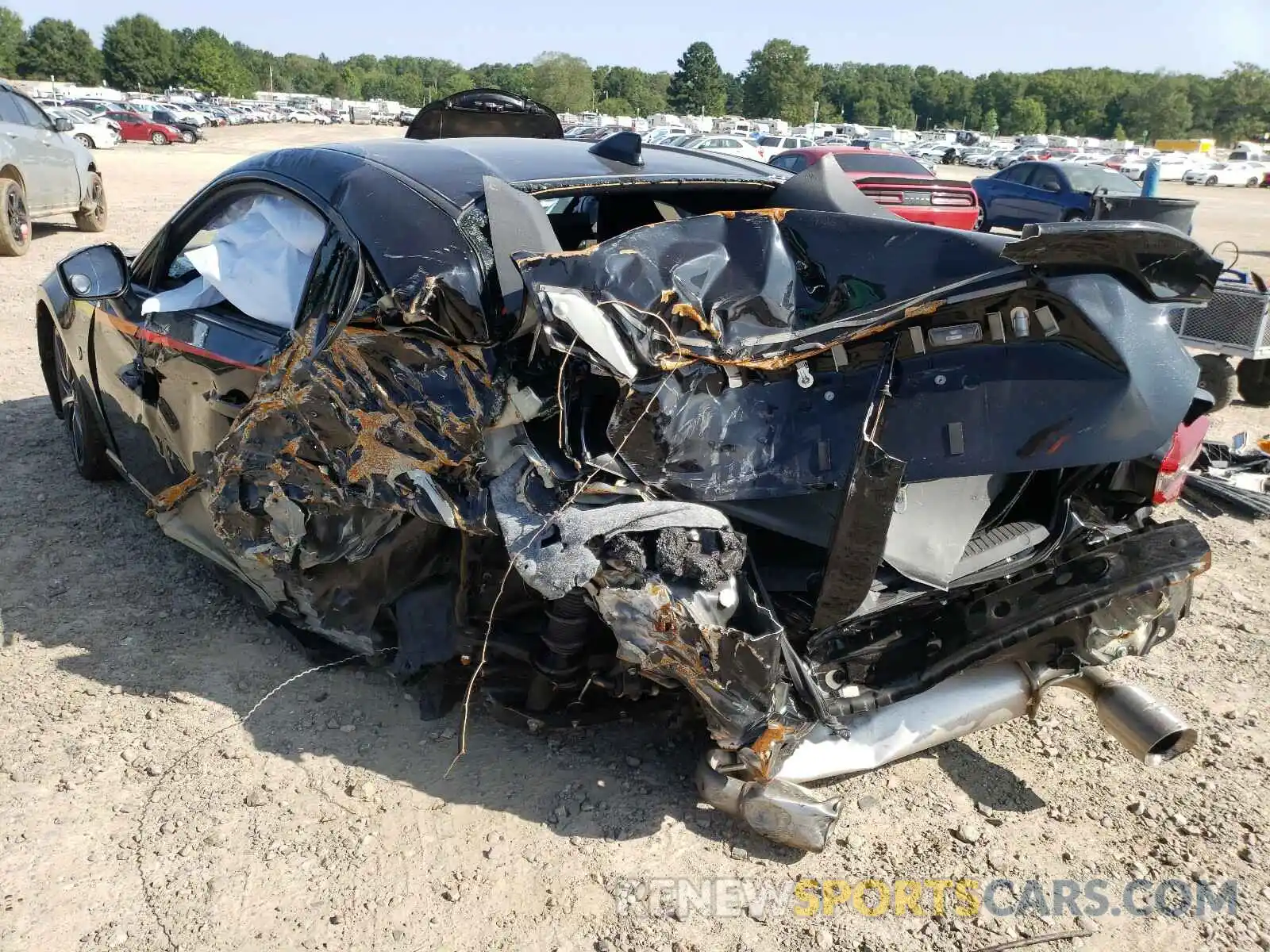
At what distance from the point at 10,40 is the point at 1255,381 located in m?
101

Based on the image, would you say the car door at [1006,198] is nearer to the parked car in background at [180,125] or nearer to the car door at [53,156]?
the car door at [53,156]

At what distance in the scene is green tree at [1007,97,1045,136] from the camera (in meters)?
91.6

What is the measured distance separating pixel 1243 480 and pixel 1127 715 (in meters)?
3.28

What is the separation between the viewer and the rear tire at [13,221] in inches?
388

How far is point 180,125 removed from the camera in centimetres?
4031

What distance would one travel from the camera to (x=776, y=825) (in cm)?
249

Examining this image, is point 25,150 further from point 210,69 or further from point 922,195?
point 210,69

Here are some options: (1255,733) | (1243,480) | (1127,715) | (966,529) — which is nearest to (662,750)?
(966,529)

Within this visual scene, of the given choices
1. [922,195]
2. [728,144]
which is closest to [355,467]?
[922,195]

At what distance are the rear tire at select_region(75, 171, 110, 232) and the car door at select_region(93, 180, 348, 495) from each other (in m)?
9.87

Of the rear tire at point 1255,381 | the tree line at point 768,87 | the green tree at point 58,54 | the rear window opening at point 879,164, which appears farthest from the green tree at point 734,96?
the rear tire at point 1255,381

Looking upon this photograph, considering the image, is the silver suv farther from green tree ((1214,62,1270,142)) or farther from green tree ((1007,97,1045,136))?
green tree ((1007,97,1045,136))

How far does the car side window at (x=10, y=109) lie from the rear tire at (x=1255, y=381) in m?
12.2

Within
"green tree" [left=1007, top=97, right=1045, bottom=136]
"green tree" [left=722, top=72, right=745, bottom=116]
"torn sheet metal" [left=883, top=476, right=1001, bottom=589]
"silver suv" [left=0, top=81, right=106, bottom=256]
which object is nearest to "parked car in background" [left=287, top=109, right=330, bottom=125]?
"green tree" [left=722, top=72, right=745, bottom=116]
